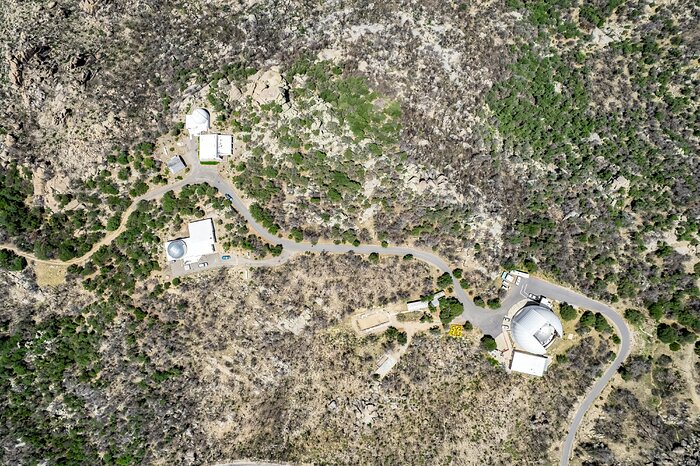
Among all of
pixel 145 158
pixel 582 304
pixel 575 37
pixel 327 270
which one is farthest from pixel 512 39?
pixel 145 158

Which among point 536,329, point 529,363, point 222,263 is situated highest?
point 222,263

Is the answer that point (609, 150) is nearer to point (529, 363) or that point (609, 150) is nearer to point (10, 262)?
point (529, 363)

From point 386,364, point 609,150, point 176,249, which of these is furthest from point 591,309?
point 176,249

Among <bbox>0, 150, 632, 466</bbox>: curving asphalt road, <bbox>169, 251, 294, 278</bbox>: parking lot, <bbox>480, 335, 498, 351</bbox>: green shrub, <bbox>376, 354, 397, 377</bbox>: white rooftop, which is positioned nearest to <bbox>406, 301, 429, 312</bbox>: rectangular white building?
<bbox>0, 150, 632, 466</bbox>: curving asphalt road

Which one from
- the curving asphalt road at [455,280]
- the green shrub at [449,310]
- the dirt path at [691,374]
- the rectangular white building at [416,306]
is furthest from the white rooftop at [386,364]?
the dirt path at [691,374]

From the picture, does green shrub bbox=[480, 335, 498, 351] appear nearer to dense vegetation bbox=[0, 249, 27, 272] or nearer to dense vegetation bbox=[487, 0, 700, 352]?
dense vegetation bbox=[487, 0, 700, 352]

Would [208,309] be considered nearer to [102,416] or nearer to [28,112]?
[102,416]
